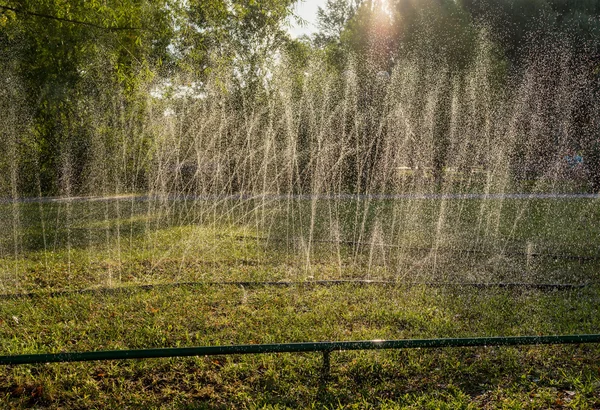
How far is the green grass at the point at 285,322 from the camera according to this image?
147 inches

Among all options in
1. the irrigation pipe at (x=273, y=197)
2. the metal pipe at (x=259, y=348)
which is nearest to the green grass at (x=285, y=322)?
Answer: the metal pipe at (x=259, y=348)

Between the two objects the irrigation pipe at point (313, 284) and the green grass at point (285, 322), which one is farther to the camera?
the irrigation pipe at point (313, 284)

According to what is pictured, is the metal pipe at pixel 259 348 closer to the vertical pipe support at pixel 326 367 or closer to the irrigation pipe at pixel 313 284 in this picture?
the vertical pipe support at pixel 326 367

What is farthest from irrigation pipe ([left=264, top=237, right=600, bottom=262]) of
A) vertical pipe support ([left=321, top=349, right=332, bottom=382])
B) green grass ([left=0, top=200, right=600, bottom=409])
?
vertical pipe support ([left=321, top=349, right=332, bottom=382])

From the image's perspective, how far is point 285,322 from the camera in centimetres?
499

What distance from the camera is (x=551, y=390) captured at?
12.3 feet

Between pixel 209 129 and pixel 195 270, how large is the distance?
16.7 m

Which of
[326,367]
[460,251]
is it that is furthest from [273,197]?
[326,367]

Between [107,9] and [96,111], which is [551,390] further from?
[96,111]

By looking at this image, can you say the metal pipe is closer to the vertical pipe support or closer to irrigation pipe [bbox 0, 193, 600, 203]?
the vertical pipe support

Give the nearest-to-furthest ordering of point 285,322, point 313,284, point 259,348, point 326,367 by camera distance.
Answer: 1. point 259,348
2. point 326,367
3. point 285,322
4. point 313,284

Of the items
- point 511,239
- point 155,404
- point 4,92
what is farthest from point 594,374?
point 4,92

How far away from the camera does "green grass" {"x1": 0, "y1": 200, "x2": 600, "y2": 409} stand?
3723 mm

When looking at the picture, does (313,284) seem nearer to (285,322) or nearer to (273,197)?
(285,322)
